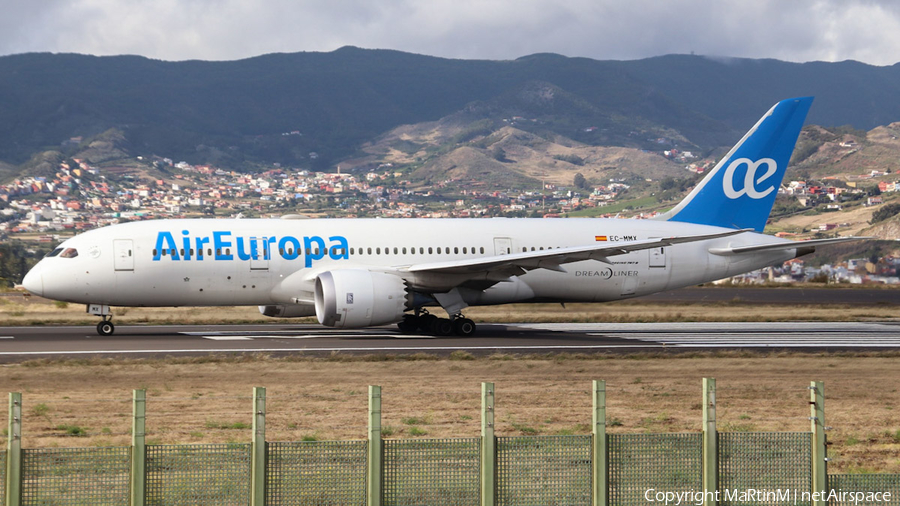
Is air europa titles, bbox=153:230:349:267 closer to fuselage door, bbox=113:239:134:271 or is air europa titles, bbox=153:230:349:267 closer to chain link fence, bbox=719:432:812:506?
fuselage door, bbox=113:239:134:271

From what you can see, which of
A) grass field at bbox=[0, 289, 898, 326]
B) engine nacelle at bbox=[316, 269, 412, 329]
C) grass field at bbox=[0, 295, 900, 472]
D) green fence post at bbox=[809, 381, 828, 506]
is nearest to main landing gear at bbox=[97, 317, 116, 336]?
grass field at bbox=[0, 289, 898, 326]

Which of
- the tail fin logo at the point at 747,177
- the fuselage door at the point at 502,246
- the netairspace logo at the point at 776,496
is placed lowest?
the netairspace logo at the point at 776,496

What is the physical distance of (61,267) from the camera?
3003cm

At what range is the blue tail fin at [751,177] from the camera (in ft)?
119

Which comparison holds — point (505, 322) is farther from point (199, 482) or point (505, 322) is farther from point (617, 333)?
point (199, 482)

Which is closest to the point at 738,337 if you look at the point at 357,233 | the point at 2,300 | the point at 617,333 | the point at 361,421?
→ the point at 617,333

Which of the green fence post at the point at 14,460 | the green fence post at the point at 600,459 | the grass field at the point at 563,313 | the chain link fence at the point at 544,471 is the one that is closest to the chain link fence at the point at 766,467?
the green fence post at the point at 600,459

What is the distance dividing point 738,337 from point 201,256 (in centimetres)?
1599

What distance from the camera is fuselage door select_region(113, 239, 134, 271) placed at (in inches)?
1189

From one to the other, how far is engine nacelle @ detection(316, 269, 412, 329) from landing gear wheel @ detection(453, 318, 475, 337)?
239 cm

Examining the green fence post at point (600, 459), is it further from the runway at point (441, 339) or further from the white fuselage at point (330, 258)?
the white fuselage at point (330, 258)

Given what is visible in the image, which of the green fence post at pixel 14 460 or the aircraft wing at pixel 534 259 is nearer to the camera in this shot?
the green fence post at pixel 14 460

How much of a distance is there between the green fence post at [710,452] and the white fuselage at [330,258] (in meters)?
21.2

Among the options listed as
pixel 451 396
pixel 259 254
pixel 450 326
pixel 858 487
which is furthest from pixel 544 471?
pixel 259 254
